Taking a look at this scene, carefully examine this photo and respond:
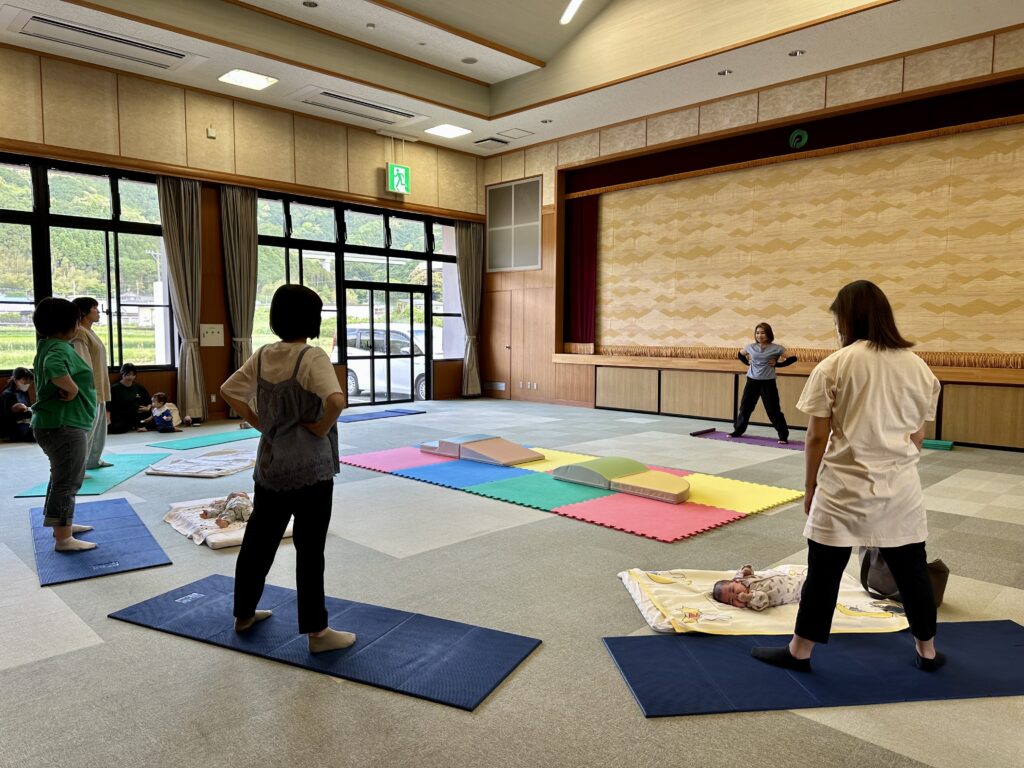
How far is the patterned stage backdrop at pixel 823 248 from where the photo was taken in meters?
8.20

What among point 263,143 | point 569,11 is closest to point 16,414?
point 263,143

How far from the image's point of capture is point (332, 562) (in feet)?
13.1

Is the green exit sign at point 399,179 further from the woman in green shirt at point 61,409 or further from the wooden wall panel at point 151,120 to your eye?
the woman in green shirt at point 61,409

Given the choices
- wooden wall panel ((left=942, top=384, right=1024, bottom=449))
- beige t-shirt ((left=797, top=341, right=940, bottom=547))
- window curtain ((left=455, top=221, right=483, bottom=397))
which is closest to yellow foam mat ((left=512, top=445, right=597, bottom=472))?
beige t-shirt ((left=797, top=341, right=940, bottom=547))

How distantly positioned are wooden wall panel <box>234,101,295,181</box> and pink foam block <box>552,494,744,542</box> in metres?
7.79

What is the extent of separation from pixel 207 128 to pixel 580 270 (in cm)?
636

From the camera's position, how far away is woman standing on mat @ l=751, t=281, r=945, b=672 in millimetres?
2490

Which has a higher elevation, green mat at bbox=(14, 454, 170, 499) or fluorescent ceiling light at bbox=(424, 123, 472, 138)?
fluorescent ceiling light at bbox=(424, 123, 472, 138)

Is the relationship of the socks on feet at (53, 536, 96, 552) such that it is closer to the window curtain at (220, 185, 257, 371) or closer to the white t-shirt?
the white t-shirt

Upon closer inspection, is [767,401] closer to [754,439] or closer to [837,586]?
[754,439]

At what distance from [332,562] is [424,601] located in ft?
2.69

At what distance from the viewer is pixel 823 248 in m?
9.56

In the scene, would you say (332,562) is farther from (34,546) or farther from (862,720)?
(862,720)

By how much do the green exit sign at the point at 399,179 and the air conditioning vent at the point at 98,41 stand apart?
3792mm
